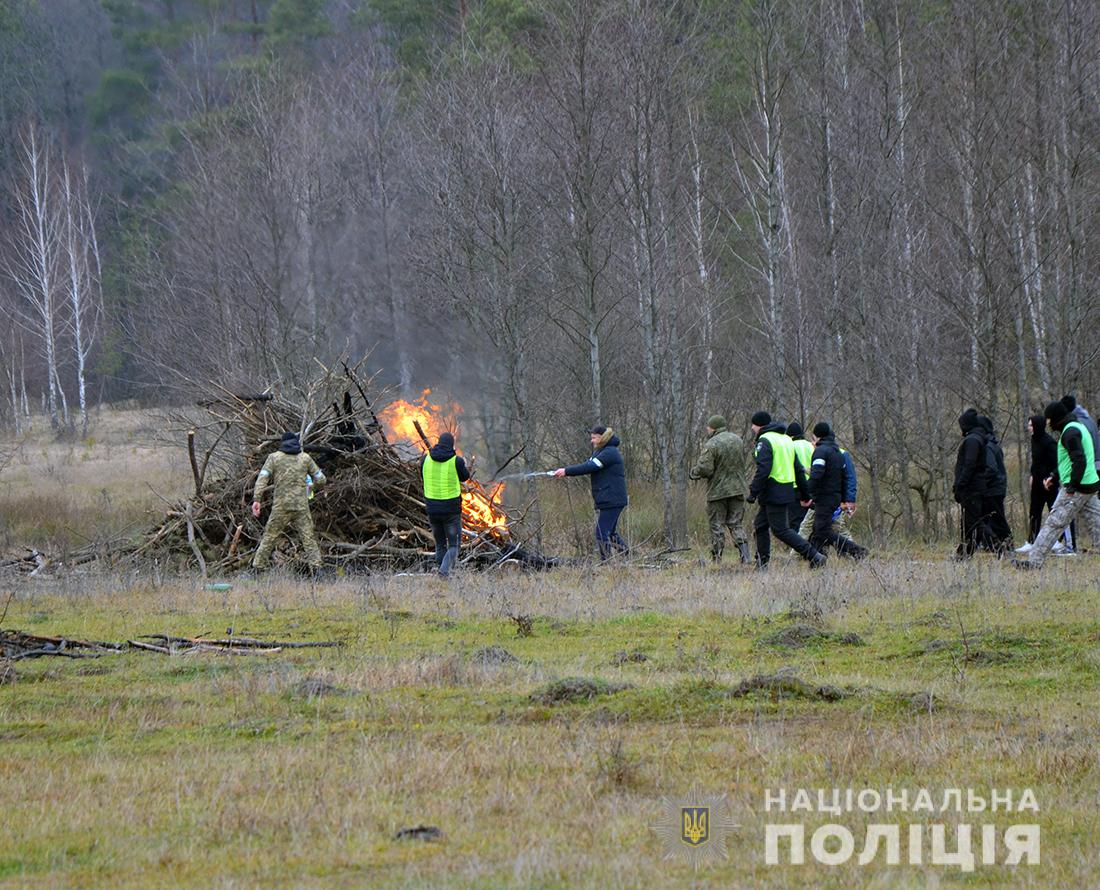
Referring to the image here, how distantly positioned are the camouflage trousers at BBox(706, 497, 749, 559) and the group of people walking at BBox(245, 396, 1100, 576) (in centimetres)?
1

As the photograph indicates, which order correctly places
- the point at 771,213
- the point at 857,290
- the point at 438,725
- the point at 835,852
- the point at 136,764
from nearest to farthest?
the point at 835,852
the point at 136,764
the point at 438,725
the point at 771,213
the point at 857,290

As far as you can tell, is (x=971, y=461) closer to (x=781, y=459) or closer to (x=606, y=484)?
(x=781, y=459)

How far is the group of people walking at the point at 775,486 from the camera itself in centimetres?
1698

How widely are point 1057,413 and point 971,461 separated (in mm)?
1884

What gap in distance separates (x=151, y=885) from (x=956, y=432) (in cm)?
2774

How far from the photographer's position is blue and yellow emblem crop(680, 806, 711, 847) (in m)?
5.84

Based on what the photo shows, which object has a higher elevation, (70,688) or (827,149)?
(827,149)

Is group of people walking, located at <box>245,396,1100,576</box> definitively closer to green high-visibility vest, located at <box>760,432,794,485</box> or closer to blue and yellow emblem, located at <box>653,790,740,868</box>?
green high-visibility vest, located at <box>760,432,794,485</box>

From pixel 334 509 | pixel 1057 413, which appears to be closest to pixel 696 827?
pixel 1057 413

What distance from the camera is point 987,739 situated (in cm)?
748

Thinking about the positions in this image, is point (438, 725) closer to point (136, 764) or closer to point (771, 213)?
point (136, 764)

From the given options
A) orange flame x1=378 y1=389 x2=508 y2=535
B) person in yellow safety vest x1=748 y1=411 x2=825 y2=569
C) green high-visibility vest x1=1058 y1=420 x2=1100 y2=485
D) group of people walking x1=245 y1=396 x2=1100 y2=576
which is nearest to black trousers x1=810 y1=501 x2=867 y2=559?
group of people walking x1=245 y1=396 x2=1100 y2=576

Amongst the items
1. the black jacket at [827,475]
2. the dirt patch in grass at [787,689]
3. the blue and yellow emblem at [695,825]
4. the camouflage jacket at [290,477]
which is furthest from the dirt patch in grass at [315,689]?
the black jacket at [827,475]

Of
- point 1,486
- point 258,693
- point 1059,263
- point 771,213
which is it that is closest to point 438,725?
point 258,693
